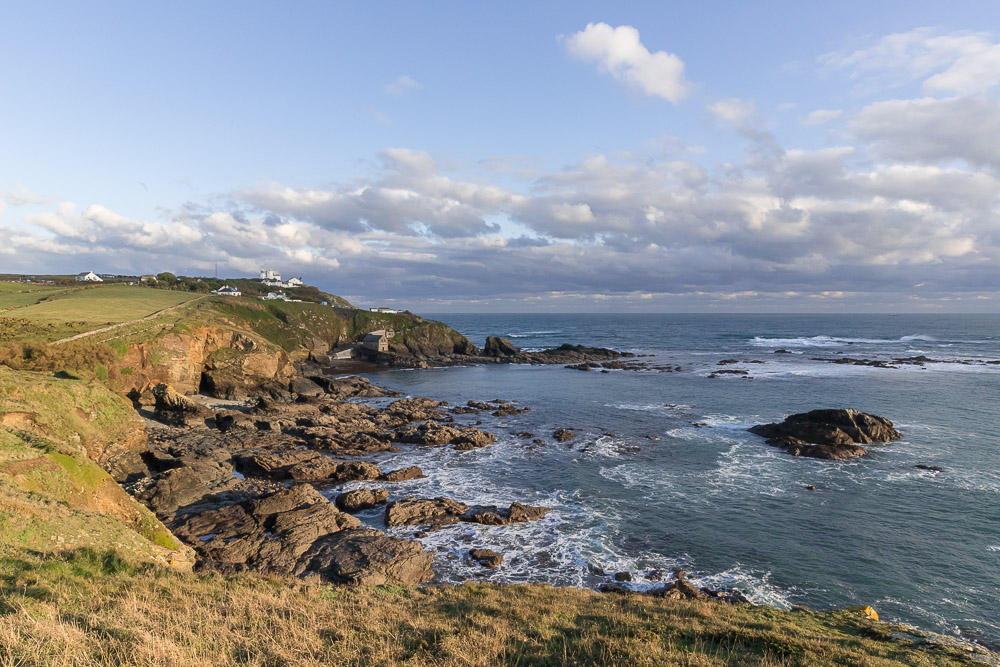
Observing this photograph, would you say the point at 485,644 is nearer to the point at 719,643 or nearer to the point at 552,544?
the point at 719,643

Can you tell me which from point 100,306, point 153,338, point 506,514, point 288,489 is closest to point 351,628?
point 506,514

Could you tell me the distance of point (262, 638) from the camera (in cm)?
855

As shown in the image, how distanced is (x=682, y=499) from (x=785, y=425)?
1929 centimetres

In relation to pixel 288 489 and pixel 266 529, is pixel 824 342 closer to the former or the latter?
pixel 288 489

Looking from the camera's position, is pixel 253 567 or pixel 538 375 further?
pixel 538 375

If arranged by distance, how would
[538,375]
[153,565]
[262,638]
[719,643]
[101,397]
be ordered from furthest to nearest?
1. [538,375]
2. [101,397]
3. [153,565]
4. [719,643]
5. [262,638]

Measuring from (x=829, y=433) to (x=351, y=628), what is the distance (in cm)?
4007

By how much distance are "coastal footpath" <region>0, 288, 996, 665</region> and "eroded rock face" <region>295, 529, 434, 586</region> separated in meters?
0.08

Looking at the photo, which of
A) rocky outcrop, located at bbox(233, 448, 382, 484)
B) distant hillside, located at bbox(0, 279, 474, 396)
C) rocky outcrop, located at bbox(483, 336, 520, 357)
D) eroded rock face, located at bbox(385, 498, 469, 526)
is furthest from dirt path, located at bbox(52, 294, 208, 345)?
rocky outcrop, located at bbox(483, 336, 520, 357)

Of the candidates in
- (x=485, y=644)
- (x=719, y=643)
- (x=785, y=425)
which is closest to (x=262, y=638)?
(x=485, y=644)

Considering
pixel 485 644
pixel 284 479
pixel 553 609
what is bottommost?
pixel 284 479

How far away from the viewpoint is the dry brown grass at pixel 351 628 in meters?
7.68

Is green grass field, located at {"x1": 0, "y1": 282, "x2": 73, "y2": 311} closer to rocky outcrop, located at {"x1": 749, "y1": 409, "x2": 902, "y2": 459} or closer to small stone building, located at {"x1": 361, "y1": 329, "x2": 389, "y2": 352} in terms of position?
small stone building, located at {"x1": 361, "y1": 329, "x2": 389, "y2": 352}

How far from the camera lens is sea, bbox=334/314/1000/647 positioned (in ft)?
62.8
